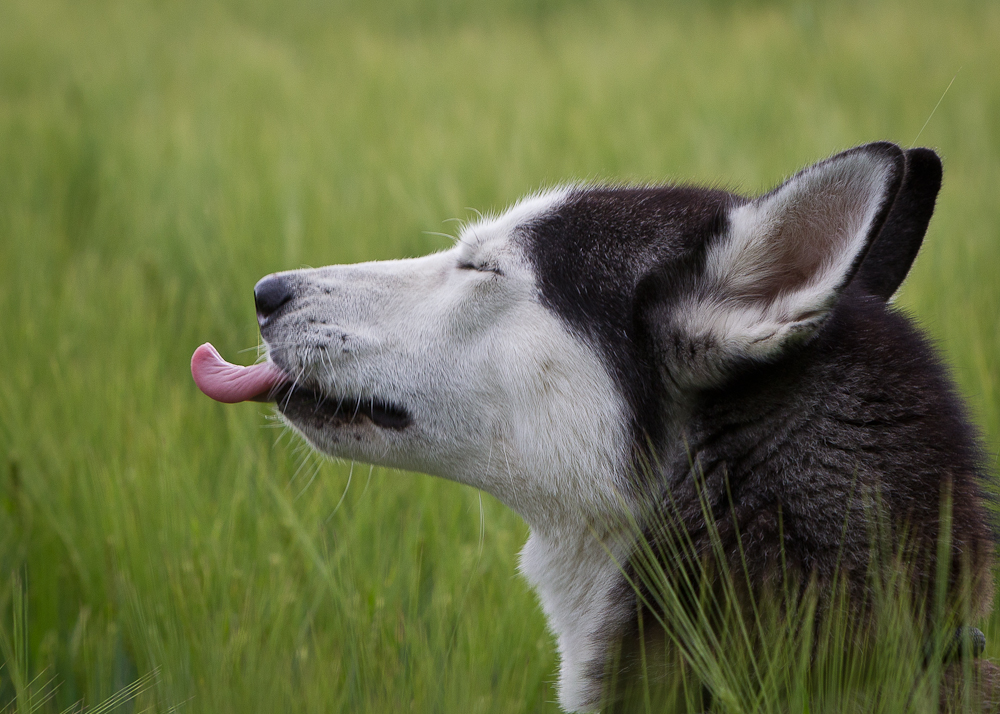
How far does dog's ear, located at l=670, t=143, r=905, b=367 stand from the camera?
150 cm

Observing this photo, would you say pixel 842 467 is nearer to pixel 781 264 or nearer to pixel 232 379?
pixel 781 264

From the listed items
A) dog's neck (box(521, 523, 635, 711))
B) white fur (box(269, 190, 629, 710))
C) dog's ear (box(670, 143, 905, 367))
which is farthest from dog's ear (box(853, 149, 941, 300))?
dog's neck (box(521, 523, 635, 711))

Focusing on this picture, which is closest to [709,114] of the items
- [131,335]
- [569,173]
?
[569,173]

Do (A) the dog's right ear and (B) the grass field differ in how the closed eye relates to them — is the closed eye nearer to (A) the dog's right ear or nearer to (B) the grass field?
(A) the dog's right ear

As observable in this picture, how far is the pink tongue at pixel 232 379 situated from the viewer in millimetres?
2121

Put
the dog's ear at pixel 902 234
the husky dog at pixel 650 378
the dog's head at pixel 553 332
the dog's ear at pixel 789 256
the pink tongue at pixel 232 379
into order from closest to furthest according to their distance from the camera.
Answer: the dog's ear at pixel 789 256
the husky dog at pixel 650 378
the dog's head at pixel 553 332
the dog's ear at pixel 902 234
the pink tongue at pixel 232 379

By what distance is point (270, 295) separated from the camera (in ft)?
6.86

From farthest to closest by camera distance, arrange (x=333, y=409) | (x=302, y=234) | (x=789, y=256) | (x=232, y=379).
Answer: (x=302, y=234)
(x=232, y=379)
(x=333, y=409)
(x=789, y=256)

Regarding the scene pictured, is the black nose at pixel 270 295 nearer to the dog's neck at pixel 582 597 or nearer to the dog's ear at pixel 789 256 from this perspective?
the dog's neck at pixel 582 597

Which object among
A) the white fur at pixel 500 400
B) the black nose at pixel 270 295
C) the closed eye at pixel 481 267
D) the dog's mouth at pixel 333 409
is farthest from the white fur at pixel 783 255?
the black nose at pixel 270 295

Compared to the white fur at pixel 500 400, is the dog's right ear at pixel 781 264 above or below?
above

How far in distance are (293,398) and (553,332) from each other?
71cm

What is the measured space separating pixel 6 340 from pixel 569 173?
11.0 feet

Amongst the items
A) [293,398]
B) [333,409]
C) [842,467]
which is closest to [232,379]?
[293,398]
